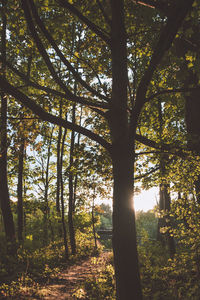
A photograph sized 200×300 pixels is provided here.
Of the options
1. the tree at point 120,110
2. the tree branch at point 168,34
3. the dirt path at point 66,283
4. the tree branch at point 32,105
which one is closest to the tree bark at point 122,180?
the tree at point 120,110

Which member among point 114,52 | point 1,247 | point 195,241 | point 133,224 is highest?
point 114,52

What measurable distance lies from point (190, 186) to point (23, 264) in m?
7.44

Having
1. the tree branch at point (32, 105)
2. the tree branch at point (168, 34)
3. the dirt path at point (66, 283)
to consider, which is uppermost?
the tree branch at point (168, 34)

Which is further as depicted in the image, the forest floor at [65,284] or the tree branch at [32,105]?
the forest floor at [65,284]

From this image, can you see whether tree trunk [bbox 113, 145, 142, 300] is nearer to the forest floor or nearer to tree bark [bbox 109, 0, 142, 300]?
tree bark [bbox 109, 0, 142, 300]

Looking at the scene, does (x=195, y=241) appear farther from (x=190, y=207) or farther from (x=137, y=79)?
(x=137, y=79)

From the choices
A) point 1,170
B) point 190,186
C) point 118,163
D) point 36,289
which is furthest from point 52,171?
point 118,163

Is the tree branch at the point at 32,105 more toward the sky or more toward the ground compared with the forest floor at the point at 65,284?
more toward the sky

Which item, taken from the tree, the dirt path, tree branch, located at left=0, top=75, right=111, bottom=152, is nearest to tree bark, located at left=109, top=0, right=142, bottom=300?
the tree

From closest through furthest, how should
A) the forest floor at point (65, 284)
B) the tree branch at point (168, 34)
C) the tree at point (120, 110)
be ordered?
the tree branch at point (168, 34) < the tree at point (120, 110) < the forest floor at point (65, 284)

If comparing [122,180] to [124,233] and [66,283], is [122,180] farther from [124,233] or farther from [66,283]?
[66,283]

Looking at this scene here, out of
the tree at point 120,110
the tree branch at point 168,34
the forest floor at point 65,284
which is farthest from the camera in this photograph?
the forest floor at point 65,284

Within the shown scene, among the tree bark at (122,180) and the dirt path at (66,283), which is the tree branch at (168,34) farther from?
the dirt path at (66,283)

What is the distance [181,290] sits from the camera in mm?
5758
